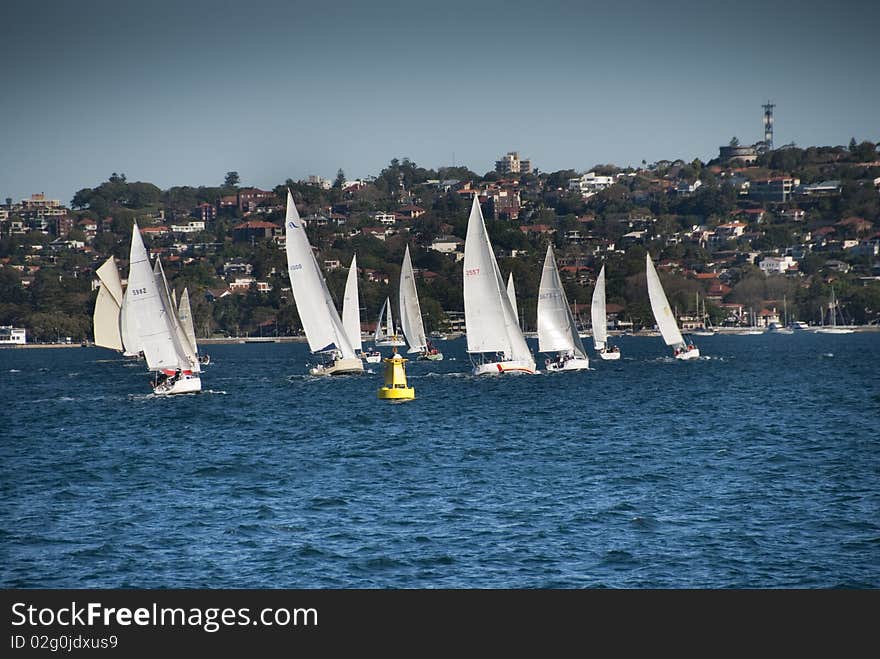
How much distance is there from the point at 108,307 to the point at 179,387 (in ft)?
148

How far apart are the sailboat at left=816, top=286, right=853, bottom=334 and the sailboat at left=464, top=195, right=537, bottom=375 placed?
12322 cm

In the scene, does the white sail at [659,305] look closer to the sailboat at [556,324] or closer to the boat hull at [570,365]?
the boat hull at [570,365]

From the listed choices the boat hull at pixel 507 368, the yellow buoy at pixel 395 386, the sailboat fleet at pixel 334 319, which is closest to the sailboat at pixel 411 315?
the sailboat fleet at pixel 334 319

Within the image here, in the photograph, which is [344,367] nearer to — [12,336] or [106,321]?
[106,321]

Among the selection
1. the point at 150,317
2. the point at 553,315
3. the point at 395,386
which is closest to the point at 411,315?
the point at 553,315

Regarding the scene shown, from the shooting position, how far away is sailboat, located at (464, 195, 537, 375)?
64938mm

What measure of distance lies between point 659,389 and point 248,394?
64.4 ft

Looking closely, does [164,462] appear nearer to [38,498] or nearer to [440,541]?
[38,498]

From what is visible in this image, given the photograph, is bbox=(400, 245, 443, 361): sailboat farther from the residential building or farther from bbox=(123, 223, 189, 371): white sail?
the residential building

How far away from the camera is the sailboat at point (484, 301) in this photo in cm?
6494

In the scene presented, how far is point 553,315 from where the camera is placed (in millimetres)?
74250

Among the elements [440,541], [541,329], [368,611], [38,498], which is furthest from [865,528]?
[541,329]

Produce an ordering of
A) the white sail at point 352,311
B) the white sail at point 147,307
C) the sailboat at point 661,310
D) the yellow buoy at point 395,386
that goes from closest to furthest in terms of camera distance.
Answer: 1. the white sail at point 147,307
2. the yellow buoy at point 395,386
3. the white sail at point 352,311
4. the sailboat at point 661,310

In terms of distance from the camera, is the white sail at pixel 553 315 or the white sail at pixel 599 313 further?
the white sail at pixel 599 313
